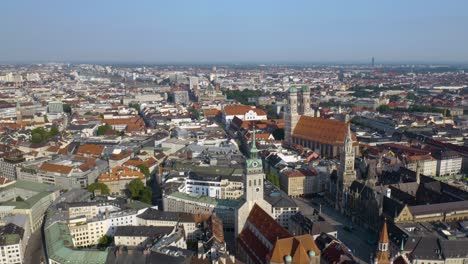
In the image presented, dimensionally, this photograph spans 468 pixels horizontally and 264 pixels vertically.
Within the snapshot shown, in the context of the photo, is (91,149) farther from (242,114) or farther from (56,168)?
(242,114)

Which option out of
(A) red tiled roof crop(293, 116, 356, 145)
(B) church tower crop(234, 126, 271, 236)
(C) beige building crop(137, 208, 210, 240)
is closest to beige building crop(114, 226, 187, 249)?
(C) beige building crop(137, 208, 210, 240)

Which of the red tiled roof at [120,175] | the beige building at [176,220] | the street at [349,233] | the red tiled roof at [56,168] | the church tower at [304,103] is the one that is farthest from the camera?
the church tower at [304,103]

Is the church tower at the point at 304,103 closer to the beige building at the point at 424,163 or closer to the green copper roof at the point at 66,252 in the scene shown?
the beige building at the point at 424,163

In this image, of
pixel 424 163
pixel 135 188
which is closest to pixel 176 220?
pixel 135 188

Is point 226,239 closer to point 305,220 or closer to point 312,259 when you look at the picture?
point 305,220

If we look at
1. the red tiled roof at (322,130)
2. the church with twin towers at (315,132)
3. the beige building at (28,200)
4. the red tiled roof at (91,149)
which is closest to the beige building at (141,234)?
the beige building at (28,200)
